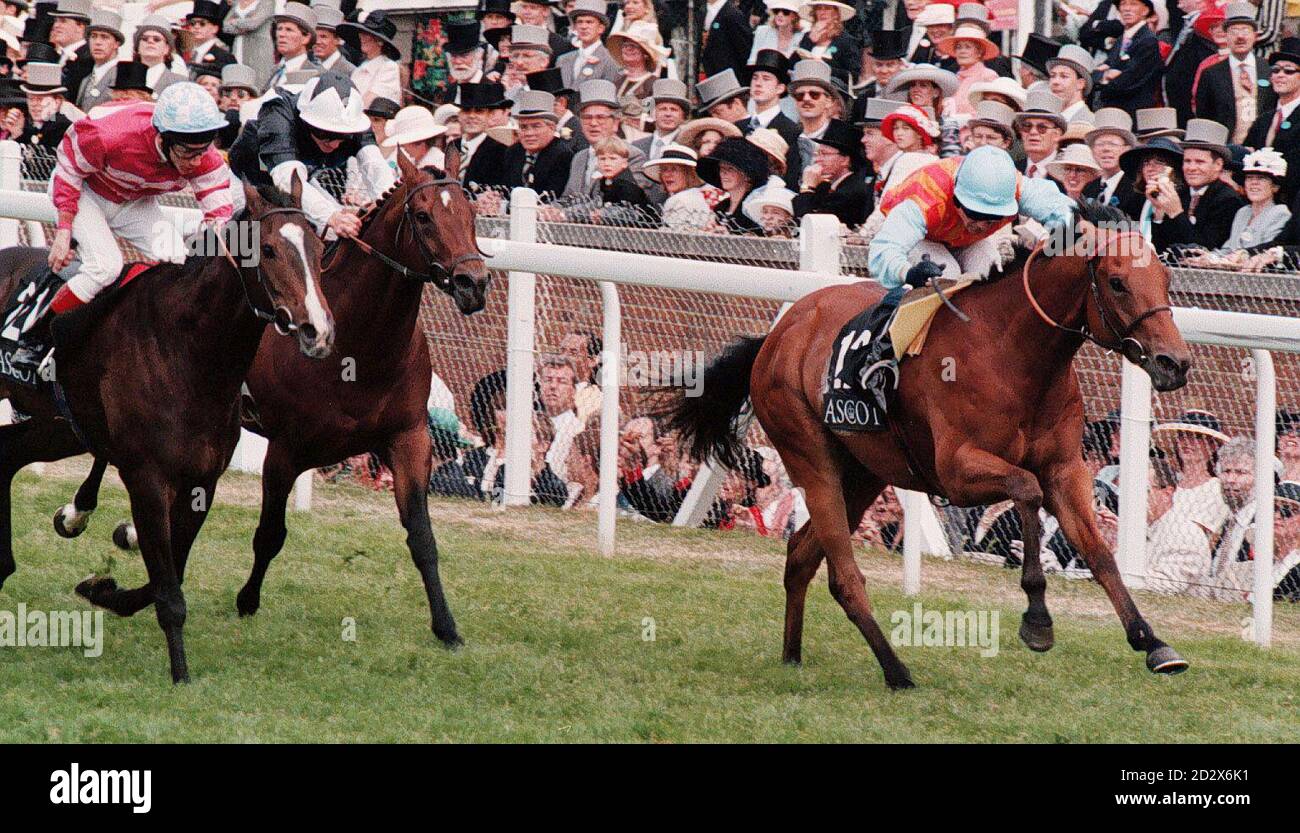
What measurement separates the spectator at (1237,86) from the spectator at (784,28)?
267 cm

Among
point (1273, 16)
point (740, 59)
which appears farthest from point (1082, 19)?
point (740, 59)

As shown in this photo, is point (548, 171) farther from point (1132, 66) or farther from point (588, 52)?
point (1132, 66)

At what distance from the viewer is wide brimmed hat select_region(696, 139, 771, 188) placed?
959 cm

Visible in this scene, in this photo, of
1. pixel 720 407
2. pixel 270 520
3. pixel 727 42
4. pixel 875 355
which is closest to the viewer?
pixel 875 355

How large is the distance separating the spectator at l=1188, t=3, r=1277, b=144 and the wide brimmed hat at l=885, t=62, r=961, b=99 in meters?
1.27

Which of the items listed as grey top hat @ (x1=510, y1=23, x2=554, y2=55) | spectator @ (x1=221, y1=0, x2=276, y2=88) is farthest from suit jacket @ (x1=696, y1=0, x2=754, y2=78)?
spectator @ (x1=221, y1=0, x2=276, y2=88)

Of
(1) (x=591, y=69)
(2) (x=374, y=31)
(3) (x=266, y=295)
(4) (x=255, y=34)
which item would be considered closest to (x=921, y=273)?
(3) (x=266, y=295)

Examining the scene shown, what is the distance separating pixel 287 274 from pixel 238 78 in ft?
23.1

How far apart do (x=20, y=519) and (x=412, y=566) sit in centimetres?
187

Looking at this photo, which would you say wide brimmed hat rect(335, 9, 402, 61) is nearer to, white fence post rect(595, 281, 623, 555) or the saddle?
white fence post rect(595, 281, 623, 555)

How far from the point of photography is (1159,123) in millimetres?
9117

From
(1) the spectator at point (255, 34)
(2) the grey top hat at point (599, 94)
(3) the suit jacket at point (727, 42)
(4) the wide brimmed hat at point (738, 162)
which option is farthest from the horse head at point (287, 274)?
(1) the spectator at point (255, 34)

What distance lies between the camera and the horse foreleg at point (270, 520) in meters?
6.88
